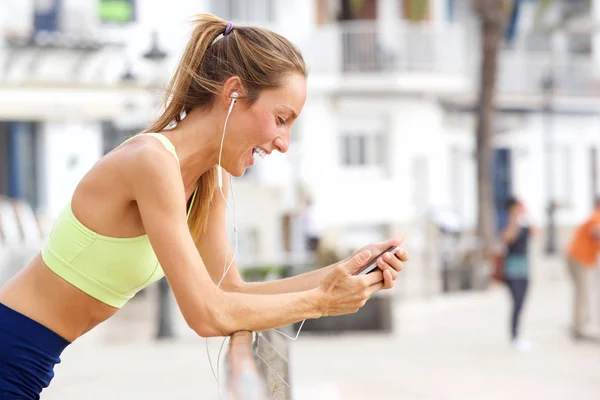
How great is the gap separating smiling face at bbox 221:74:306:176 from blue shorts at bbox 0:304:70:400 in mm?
537

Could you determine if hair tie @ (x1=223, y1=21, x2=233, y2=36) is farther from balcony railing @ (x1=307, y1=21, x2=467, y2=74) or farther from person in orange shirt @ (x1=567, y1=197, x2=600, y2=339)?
balcony railing @ (x1=307, y1=21, x2=467, y2=74)

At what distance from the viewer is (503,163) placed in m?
31.9

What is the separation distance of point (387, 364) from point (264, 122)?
779 centimetres

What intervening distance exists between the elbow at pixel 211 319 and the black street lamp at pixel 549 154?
25129 millimetres

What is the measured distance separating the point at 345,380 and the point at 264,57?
6817 millimetres

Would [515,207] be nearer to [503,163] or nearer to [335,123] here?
[335,123]

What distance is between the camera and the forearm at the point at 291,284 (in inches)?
96.8

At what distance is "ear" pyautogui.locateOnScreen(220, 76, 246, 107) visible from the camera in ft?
7.30

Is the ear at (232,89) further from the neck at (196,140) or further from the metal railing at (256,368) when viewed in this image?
the metal railing at (256,368)

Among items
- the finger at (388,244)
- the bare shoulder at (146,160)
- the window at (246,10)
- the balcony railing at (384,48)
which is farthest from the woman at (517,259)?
the balcony railing at (384,48)

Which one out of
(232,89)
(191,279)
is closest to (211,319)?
(191,279)

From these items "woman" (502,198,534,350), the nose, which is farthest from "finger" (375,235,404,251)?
"woman" (502,198,534,350)

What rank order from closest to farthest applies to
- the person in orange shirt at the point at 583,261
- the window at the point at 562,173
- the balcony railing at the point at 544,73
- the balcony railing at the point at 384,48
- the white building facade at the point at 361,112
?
1. the person in orange shirt at the point at 583,261
2. the white building facade at the point at 361,112
3. the balcony railing at the point at 384,48
4. the balcony railing at the point at 544,73
5. the window at the point at 562,173

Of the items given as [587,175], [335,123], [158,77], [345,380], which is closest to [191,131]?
[345,380]
